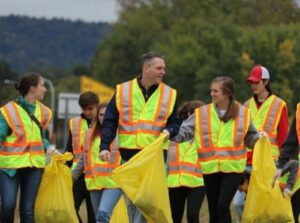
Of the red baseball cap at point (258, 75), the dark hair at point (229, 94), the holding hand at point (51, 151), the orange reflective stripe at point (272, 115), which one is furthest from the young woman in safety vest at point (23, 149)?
the orange reflective stripe at point (272, 115)

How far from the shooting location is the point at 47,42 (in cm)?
13138

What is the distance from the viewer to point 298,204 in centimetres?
1263

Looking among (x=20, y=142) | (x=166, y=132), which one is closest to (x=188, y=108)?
(x=20, y=142)

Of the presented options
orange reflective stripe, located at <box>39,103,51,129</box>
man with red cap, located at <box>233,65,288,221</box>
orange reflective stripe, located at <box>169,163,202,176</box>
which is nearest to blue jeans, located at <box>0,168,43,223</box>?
orange reflective stripe, located at <box>39,103,51,129</box>

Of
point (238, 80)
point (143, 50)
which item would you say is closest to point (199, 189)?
point (238, 80)

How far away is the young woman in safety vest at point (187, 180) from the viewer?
13023 millimetres

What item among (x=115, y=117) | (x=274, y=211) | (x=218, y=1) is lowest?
(x=274, y=211)

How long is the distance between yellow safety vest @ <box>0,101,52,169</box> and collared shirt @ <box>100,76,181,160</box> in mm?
1497

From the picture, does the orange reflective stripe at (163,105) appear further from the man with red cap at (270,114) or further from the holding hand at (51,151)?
the man with red cap at (270,114)

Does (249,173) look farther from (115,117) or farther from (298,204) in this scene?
(115,117)

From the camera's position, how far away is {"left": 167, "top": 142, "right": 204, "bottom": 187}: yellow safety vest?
13.1m

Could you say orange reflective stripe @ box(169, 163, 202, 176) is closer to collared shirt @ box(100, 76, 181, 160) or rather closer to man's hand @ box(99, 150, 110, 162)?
collared shirt @ box(100, 76, 181, 160)

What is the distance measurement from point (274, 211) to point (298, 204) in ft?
1.49

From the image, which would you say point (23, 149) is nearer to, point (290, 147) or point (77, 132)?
point (77, 132)
